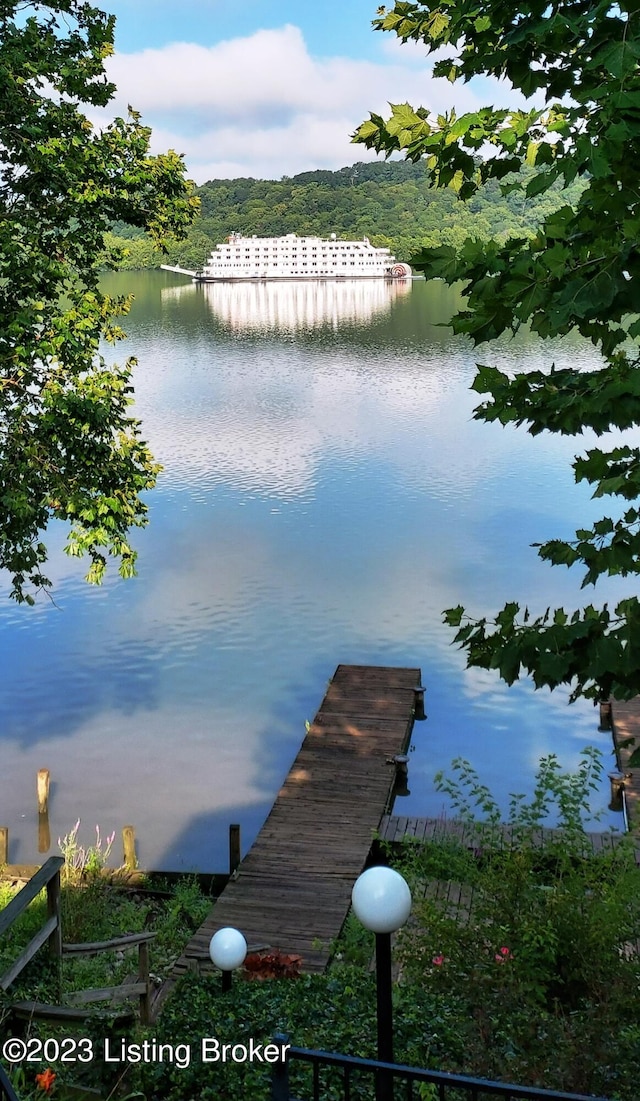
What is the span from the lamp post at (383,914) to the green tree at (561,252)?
97cm

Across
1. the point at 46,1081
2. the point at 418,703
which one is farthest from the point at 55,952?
the point at 418,703

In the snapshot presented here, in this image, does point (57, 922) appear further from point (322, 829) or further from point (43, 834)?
point (43, 834)

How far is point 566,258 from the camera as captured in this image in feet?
13.2

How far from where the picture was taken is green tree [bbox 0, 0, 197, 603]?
9914 mm

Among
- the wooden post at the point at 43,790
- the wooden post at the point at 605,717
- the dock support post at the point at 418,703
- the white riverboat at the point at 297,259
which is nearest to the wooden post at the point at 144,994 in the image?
the wooden post at the point at 43,790

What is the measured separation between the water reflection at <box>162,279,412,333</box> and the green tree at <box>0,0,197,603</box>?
55907 millimetres

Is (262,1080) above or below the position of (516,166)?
below

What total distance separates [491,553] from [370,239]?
81.3 metres

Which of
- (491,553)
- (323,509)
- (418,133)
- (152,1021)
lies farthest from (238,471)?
(418,133)

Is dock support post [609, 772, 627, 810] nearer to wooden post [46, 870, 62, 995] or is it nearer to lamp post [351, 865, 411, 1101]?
wooden post [46, 870, 62, 995]

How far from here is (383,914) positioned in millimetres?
4137

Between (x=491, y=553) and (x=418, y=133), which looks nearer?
(x=418, y=133)

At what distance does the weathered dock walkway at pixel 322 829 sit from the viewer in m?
10.0

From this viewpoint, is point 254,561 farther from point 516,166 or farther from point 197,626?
point 516,166
